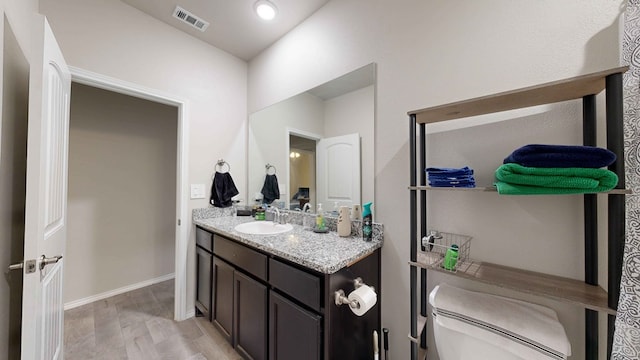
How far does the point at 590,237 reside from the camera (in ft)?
2.70

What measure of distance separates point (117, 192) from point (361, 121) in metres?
2.93

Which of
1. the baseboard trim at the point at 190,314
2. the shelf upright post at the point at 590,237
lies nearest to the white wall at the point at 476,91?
the shelf upright post at the point at 590,237

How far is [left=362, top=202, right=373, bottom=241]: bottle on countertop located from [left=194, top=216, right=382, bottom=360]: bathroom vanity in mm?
43

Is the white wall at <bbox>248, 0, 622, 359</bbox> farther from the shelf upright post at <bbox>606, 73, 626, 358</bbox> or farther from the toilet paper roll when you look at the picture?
the toilet paper roll

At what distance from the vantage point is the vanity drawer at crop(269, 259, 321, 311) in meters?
1.05

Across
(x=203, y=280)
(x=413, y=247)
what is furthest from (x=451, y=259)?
(x=203, y=280)

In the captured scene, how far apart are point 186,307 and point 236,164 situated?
1.48 metres

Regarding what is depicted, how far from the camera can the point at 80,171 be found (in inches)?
92.7

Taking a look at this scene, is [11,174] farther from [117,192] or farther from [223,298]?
[117,192]

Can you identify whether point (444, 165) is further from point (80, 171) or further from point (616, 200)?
point (80, 171)

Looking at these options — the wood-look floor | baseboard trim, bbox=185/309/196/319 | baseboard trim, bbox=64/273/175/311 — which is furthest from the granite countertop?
baseboard trim, bbox=64/273/175/311

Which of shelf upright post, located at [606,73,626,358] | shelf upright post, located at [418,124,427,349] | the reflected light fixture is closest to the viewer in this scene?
shelf upright post, located at [606,73,626,358]

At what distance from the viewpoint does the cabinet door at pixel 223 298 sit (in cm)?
164

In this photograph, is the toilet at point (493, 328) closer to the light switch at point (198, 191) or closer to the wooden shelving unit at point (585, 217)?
the wooden shelving unit at point (585, 217)
